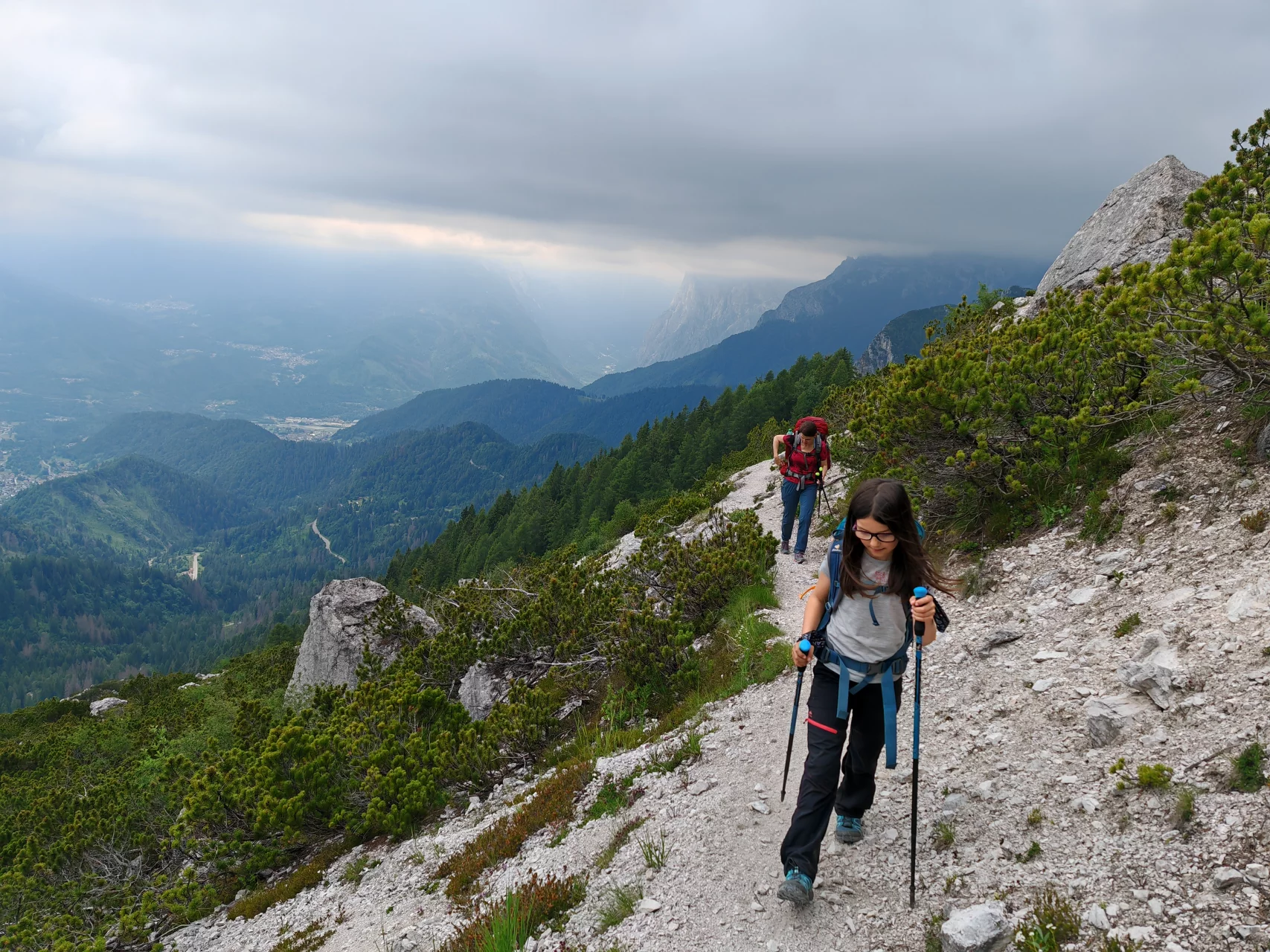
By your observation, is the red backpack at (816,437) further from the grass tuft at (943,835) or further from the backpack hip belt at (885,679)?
the grass tuft at (943,835)

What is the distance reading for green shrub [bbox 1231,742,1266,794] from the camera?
3984 mm

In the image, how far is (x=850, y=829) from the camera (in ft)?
17.2

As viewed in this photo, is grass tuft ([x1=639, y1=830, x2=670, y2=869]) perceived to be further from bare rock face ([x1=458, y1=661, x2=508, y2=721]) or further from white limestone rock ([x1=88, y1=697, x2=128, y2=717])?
white limestone rock ([x1=88, y1=697, x2=128, y2=717])

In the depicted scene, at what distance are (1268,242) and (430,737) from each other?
13.3 metres

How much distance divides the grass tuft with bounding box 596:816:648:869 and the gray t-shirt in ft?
10.8

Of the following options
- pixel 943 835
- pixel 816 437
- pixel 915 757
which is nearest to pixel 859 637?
pixel 915 757

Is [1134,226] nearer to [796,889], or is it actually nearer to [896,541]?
[896,541]

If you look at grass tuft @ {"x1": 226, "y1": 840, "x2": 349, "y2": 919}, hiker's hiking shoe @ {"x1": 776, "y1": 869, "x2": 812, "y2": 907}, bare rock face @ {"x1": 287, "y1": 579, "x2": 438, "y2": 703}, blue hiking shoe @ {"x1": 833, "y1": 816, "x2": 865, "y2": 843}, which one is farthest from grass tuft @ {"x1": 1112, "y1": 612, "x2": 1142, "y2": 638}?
bare rock face @ {"x1": 287, "y1": 579, "x2": 438, "y2": 703}

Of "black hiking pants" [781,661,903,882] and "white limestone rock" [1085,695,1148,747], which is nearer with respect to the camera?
"black hiking pants" [781,661,903,882]

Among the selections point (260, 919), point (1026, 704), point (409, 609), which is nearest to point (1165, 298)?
point (1026, 704)

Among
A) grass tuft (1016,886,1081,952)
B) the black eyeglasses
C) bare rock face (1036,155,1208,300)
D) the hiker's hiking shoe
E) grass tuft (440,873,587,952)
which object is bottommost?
grass tuft (440,873,587,952)

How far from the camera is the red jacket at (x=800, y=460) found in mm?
11898

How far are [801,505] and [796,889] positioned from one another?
8379 mm

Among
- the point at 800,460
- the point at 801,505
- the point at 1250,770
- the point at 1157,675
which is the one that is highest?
the point at 800,460
